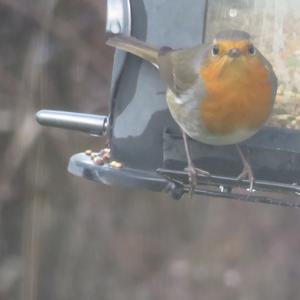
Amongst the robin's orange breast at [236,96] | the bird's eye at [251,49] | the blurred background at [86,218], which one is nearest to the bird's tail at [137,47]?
the robin's orange breast at [236,96]

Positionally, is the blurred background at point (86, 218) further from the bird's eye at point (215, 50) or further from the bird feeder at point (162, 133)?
the bird's eye at point (215, 50)

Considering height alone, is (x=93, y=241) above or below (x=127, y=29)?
below

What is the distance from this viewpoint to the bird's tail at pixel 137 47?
338 centimetres

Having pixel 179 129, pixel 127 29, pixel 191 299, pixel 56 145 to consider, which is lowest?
pixel 191 299

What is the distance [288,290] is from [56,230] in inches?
56.9

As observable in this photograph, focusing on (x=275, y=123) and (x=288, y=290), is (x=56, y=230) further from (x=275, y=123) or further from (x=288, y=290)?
(x=275, y=123)

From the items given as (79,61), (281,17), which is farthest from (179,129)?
(79,61)

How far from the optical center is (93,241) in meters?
6.75

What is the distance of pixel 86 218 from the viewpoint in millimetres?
6625

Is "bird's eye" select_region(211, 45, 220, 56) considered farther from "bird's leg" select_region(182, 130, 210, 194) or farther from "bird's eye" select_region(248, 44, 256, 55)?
"bird's leg" select_region(182, 130, 210, 194)

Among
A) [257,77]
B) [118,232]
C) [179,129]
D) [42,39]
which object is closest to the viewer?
[257,77]

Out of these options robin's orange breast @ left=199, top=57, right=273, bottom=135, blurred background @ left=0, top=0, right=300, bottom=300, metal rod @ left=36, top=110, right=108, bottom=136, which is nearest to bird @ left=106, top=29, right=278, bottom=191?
robin's orange breast @ left=199, top=57, right=273, bottom=135

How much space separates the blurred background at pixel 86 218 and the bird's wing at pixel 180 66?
9.30 feet

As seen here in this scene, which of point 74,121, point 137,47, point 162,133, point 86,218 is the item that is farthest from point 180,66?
point 86,218
